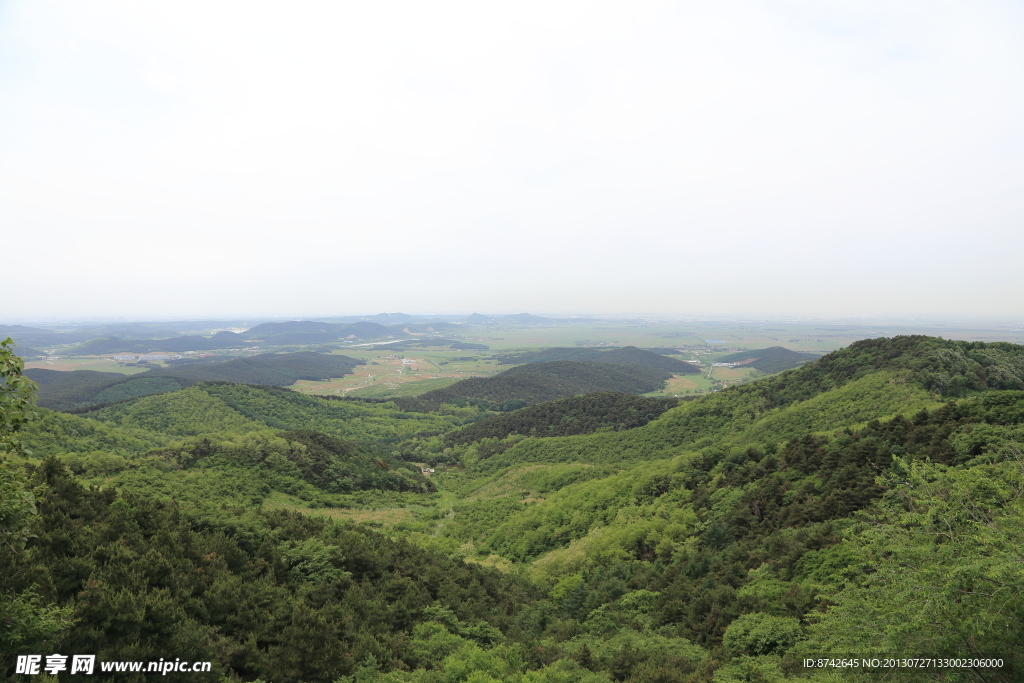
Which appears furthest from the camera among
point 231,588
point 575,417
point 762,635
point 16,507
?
point 575,417

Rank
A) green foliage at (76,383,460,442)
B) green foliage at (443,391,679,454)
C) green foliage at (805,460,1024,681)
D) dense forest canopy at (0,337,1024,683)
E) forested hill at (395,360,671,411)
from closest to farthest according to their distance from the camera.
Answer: green foliage at (805,460,1024,681), dense forest canopy at (0,337,1024,683), green foliage at (443,391,679,454), green foliage at (76,383,460,442), forested hill at (395,360,671,411)

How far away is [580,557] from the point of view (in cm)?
3108

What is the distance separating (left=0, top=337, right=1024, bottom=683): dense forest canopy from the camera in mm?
10781

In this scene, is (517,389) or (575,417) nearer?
(575,417)

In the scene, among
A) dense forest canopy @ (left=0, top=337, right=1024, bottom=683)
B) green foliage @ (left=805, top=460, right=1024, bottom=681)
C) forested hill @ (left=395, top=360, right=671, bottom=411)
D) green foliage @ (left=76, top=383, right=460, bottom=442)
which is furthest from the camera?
forested hill @ (left=395, top=360, right=671, bottom=411)

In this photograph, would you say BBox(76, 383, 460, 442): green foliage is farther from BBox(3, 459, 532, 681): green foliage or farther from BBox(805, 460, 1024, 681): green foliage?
BBox(805, 460, 1024, 681): green foliage

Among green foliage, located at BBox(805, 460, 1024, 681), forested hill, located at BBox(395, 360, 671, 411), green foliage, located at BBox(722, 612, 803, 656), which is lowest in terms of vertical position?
forested hill, located at BBox(395, 360, 671, 411)

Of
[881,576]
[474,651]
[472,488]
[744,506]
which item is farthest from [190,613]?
[472,488]

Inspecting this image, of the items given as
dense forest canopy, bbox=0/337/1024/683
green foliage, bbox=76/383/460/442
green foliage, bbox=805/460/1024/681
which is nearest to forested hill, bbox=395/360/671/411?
green foliage, bbox=76/383/460/442

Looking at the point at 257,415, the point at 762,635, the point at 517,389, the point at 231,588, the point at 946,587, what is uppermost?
the point at 946,587

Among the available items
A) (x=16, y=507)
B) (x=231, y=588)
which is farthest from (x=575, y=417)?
(x=16, y=507)

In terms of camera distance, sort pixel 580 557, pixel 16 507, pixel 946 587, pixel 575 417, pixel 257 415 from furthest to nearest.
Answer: pixel 257 415 → pixel 575 417 → pixel 580 557 → pixel 946 587 → pixel 16 507

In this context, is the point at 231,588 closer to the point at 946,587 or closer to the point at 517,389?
the point at 946,587

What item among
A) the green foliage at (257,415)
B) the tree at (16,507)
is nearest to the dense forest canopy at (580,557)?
the tree at (16,507)
